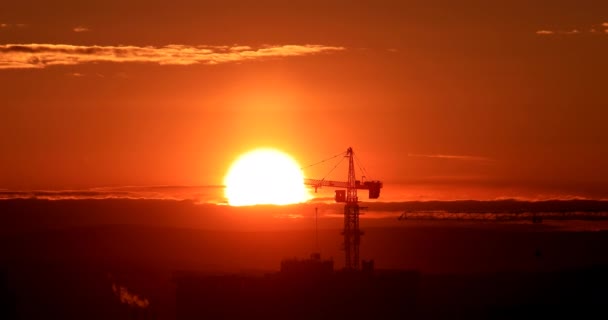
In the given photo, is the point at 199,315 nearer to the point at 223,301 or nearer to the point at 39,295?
the point at 223,301

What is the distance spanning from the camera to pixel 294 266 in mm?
174375

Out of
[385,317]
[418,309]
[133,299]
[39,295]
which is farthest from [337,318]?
[39,295]

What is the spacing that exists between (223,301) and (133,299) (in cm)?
2426

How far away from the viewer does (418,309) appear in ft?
602

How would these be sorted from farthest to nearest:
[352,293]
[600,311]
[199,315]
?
[600,311], [352,293], [199,315]

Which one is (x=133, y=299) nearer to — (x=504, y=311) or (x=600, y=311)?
(x=504, y=311)

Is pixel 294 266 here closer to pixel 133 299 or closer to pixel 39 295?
pixel 133 299

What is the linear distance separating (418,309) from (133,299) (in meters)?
41.9

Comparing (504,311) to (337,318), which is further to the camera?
(504,311)

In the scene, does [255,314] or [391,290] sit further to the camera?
[391,290]

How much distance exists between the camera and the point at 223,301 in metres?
164

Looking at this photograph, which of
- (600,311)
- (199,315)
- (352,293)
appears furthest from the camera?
(600,311)

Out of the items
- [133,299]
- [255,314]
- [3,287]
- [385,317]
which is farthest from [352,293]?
[3,287]

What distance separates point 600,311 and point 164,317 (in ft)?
213
